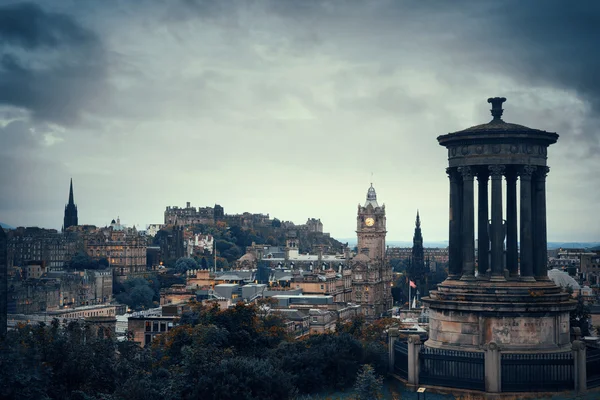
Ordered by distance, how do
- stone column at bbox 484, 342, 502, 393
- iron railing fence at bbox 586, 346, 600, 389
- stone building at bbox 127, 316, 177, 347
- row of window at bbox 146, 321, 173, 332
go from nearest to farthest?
stone column at bbox 484, 342, 502, 393 → iron railing fence at bbox 586, 346, 600, 389 → stone building at bbox 127, 316, 177, 347 → row of window at bbox 146, 321, 173, 332

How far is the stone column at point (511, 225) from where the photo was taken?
133ft

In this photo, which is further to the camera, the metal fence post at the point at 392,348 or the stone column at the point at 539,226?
the metal fence post at the point at 392,348

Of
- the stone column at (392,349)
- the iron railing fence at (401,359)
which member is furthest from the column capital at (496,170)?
the iron railing fence at (401,359)

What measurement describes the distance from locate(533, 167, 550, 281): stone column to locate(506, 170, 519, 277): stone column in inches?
34.0

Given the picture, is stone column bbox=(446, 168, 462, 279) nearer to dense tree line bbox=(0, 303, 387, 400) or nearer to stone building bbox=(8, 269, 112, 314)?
dense tree line bbox=(0, 303, 387, 400)

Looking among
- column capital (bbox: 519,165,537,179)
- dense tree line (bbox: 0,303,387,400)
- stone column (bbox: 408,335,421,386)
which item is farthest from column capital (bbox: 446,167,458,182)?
dense tree line (bbox: 0,303,387,400)

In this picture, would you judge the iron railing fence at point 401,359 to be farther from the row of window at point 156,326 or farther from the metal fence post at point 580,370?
the row of window at point 156,326

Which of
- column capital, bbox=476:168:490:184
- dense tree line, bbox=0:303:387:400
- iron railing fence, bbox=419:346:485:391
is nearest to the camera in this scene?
iron railing fence, bbox=419:346:485:391

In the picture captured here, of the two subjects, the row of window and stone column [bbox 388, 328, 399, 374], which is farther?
the row of window

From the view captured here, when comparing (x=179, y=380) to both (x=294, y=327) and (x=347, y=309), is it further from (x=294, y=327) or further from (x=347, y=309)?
(x=347, y=309)

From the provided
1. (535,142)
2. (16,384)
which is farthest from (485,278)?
(16,384)

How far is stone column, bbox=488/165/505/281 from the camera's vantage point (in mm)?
39281

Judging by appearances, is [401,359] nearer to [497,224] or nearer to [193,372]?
[497,224]

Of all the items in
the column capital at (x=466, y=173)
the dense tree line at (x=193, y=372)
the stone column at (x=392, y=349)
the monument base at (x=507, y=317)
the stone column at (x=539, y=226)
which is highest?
the column capital at (x=466, y=173)
